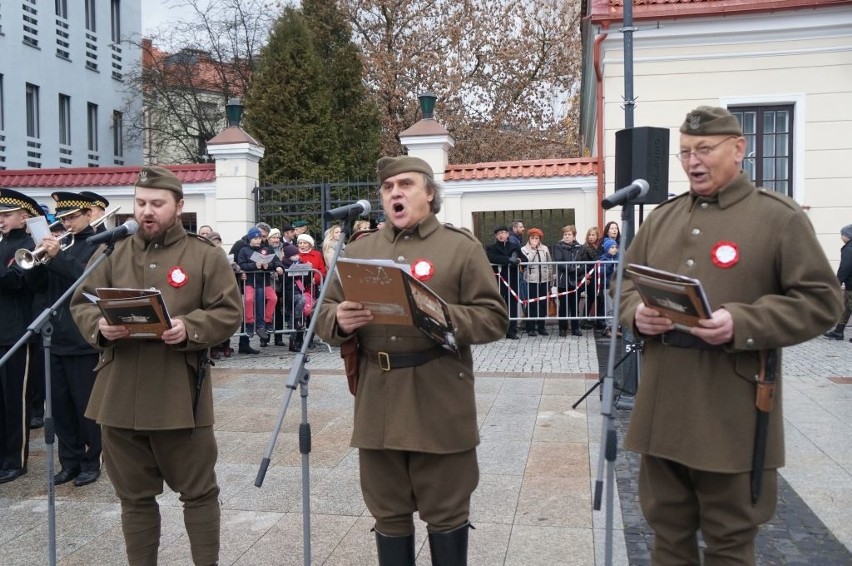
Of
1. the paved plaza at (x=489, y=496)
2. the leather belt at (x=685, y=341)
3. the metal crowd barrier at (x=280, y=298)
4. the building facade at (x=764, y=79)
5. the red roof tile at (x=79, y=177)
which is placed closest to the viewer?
the leather belt at (x=685, y=341)

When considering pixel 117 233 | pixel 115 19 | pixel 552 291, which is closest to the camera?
pixel 117 233

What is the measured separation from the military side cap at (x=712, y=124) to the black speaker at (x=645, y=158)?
12.9 feet

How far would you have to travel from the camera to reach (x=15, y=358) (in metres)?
6.02

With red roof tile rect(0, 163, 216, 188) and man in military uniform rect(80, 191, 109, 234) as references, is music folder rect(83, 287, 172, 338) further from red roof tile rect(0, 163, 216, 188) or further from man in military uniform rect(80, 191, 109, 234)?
red roof tile rect(0, 163, 216, 188)

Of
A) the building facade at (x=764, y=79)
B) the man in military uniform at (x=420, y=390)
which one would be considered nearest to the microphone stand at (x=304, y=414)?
the man in military uniform at (x=420, y=390)

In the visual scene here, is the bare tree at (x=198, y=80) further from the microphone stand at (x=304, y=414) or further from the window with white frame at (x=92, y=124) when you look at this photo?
the microphone stand at (x=304, y=414)

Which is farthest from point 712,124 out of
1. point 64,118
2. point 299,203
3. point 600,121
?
point 64,118

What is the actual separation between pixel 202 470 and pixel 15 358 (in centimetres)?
282

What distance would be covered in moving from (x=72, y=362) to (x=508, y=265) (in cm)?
814

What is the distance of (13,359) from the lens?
6.02 metres

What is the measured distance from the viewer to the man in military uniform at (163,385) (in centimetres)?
385

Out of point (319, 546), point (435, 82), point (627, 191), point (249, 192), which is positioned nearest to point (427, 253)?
point (627, 191)

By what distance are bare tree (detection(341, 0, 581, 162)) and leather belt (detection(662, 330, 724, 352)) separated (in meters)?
25.4

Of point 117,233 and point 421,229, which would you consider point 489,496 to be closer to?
point 421,229
